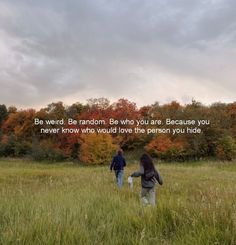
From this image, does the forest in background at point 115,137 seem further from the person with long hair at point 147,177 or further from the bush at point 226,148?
the person with long hair at point 147,177

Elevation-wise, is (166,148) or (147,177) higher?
(166,148)

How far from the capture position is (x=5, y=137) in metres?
82.4

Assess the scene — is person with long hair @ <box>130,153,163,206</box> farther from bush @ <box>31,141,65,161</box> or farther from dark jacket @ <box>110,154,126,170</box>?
bush @ <box>31,141,65,161</box>

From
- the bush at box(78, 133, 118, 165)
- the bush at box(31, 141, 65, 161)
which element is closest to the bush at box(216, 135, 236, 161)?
the bush at box(78, 133, 118, 165)

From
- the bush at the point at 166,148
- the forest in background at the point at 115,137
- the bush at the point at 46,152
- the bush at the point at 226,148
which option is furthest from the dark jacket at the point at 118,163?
the bush at the point at 46,152

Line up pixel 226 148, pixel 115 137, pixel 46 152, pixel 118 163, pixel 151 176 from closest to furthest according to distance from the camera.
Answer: pixel 151 176
pixel 118 163
pixel 226 148
pixel 115 137
pixel 46 152

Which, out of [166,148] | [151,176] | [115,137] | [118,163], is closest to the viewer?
[151,176]

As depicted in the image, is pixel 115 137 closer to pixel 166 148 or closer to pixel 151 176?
pixel 166 148

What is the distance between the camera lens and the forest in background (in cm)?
6147

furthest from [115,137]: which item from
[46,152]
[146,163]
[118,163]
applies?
[146,163]

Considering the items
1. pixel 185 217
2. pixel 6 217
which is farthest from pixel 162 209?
pixel 6 217

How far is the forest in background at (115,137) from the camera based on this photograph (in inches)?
2420

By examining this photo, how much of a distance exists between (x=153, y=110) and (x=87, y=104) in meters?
12.4

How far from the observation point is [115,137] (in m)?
67.8
